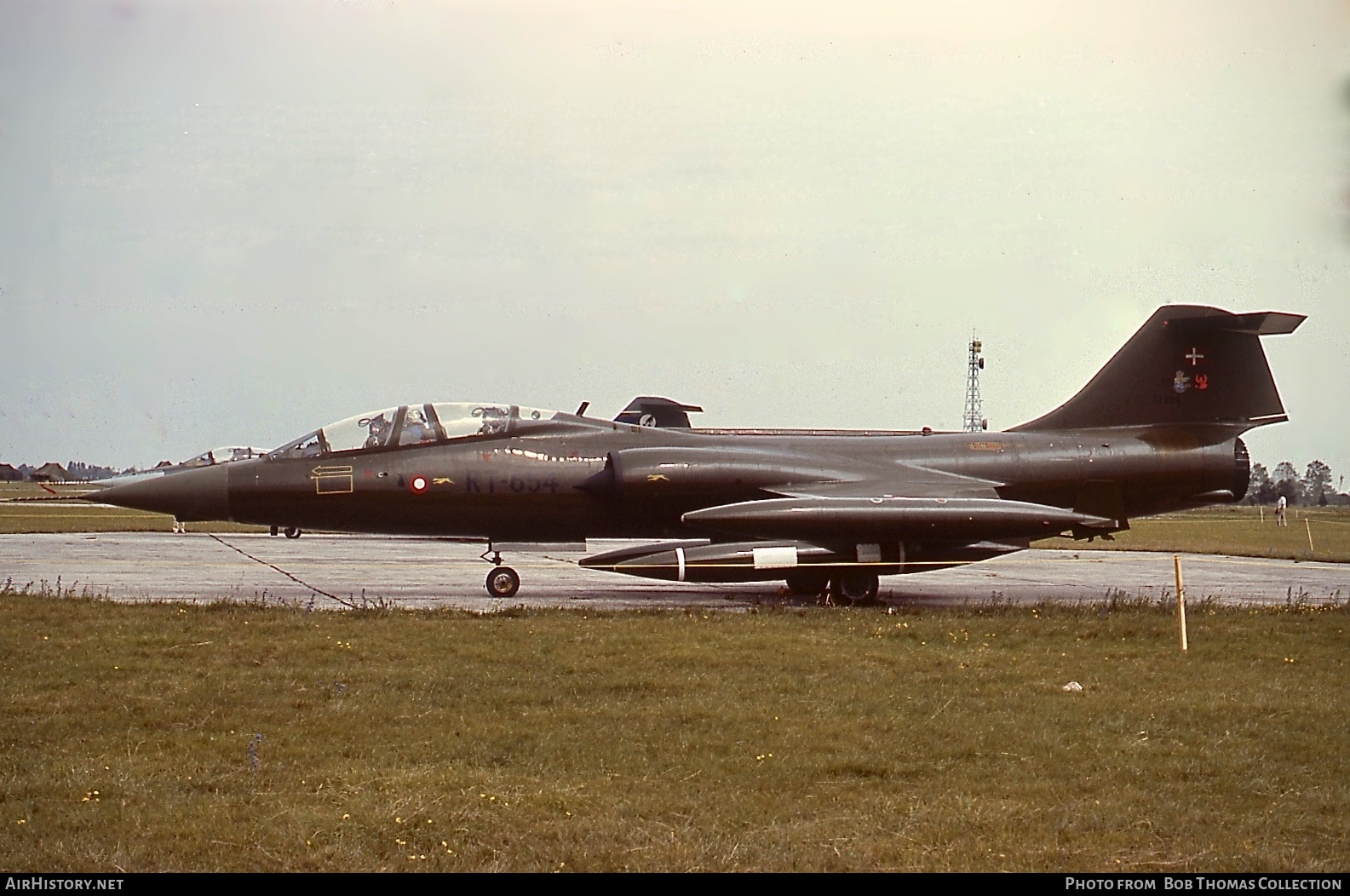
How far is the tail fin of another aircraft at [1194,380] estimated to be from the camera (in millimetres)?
16891

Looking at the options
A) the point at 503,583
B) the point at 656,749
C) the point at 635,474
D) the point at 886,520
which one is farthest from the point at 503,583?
the point at 656,749

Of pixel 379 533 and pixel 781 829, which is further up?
→ pixel 379 533

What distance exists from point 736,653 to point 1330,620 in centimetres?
721

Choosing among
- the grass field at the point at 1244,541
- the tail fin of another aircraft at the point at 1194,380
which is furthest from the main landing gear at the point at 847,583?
the grass field at the point at 1244,541

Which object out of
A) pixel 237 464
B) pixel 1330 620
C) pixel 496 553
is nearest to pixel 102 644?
pixel 237 464

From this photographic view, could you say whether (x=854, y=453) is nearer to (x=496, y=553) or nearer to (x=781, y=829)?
(x=496, y=553)

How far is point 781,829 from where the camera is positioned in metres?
5.21

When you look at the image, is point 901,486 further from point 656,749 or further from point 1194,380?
point 656,749

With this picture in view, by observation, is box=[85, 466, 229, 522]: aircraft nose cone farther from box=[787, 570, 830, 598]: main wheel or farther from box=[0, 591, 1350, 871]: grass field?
box=[787, 570, 830, 598]: main wheel

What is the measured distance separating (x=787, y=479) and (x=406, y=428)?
5.08 meters

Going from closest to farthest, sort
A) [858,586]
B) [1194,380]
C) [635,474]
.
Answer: [635,474]
[858,586]
[1194,380]

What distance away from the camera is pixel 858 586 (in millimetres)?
14984

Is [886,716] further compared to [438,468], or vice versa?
[438,468]

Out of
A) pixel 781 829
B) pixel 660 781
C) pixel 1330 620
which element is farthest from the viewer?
pixel 1330 620
